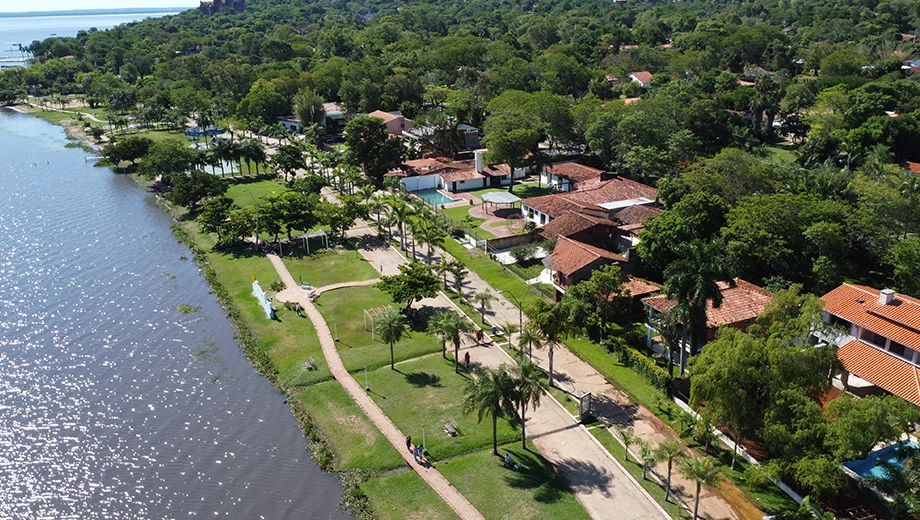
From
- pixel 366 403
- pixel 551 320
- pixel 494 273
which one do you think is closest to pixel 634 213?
pixel 494 273

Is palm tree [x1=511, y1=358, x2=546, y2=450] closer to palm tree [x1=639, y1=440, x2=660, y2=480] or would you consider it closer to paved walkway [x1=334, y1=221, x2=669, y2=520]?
paved walkway [x1=334, y1=221, x2=669, y2=520]

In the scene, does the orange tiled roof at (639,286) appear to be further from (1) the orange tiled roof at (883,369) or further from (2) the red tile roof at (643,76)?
(2) the red tile roof at (643,76)

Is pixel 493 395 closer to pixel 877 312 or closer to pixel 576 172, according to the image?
pixel 877 312

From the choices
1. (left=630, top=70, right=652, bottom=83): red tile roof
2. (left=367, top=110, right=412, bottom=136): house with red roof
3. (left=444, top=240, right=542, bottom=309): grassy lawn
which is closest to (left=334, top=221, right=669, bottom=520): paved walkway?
(left=444, top=240, right=542, bottom=309): grassy lawn

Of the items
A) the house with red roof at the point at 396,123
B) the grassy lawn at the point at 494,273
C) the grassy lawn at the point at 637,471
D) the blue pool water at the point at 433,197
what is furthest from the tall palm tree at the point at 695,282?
the house with red roof at the point at 396,123

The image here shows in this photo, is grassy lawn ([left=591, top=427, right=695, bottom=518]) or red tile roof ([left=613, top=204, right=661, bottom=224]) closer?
grassy lawn ([left=591, top=427, right=695, bottom=518])

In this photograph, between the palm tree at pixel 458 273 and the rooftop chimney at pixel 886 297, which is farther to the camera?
the palm tree at pixel 458 273

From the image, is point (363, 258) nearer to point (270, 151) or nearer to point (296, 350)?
point (296, 350)
